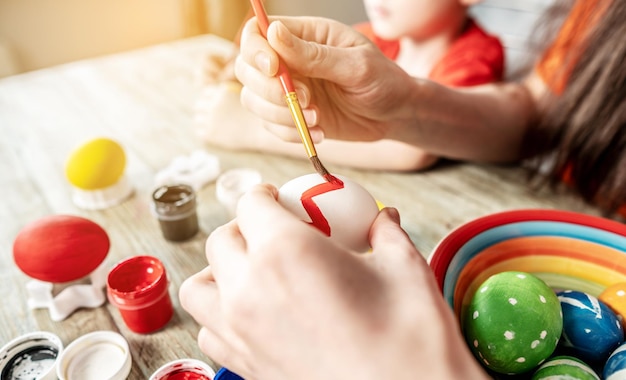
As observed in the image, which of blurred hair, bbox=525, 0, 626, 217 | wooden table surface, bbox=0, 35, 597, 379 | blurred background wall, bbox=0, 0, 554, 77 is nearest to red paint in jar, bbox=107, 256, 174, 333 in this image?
wooden table surface, bbox=0, 35, 597, 379

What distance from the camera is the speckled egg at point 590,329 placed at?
1.88 feet

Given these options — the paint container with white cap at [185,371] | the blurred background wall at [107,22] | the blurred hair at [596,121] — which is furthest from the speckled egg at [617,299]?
the blurred background wall at [107,22]

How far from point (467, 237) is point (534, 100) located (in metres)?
0.66

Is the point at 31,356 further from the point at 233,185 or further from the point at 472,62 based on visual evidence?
the point at 472,62

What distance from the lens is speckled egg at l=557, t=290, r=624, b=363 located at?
22.6 inches

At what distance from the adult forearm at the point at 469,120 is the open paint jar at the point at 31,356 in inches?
25.2

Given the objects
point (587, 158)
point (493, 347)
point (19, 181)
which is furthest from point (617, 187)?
point (19, 181)

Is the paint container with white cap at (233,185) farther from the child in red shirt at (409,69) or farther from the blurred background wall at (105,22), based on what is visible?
the blurred background wall at (105,22)

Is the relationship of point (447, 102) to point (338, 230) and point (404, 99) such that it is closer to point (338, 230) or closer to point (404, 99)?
point (404, 99)

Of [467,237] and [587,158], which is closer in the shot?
[467,237]

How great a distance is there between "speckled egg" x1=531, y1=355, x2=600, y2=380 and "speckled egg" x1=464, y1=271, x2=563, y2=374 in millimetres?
10

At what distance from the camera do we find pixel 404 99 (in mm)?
875

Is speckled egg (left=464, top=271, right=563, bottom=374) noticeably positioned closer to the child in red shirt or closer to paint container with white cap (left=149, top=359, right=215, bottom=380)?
paint container with white cap (left=149, top=359, right=215, bottom=380)

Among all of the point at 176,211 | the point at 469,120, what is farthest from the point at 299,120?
the point at 469,120
